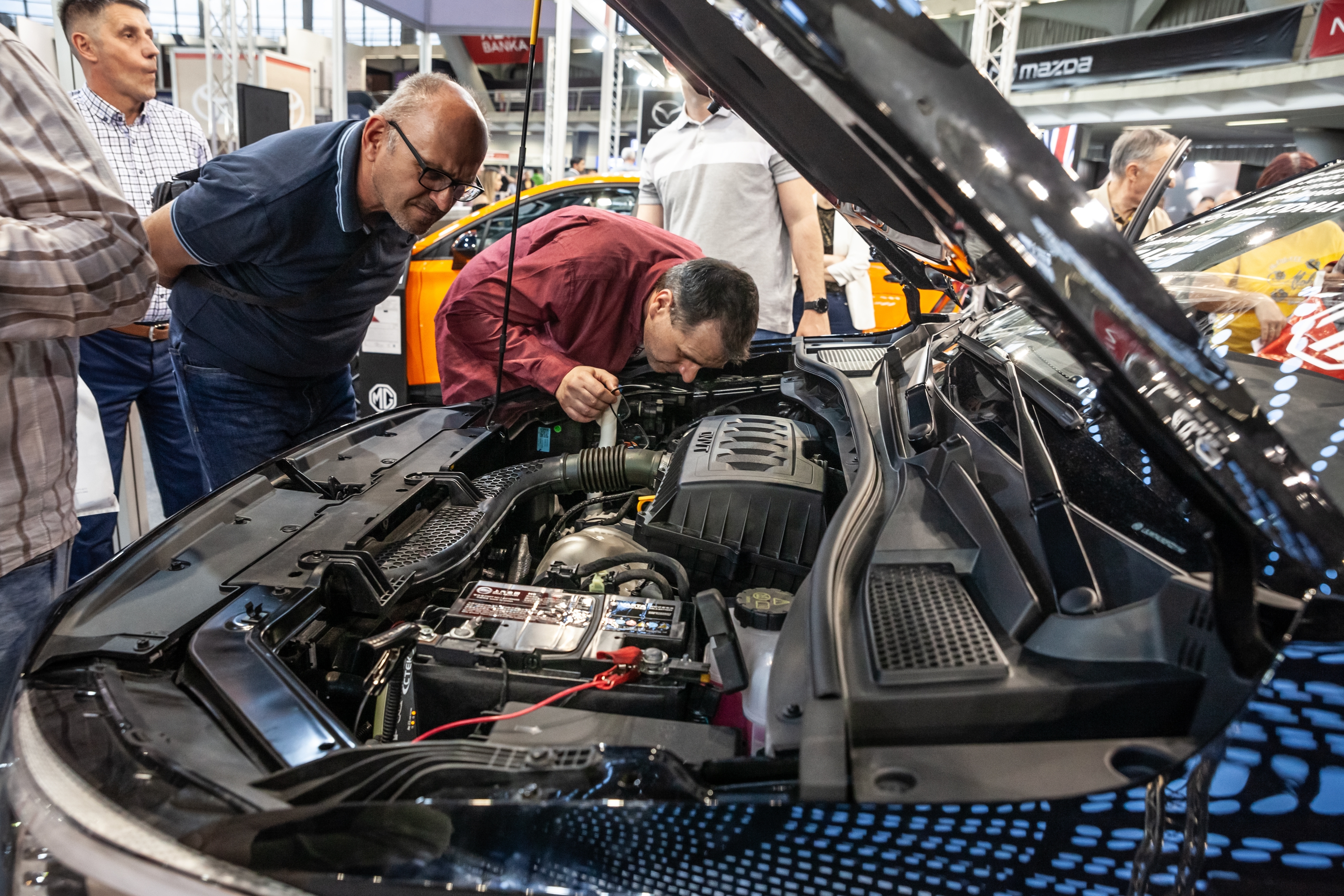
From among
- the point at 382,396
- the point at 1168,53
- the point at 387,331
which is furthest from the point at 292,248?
the point at 1168,53

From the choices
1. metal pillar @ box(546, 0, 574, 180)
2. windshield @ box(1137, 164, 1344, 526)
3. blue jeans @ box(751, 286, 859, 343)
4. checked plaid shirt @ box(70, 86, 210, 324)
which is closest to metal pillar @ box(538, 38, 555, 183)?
metal pillar @ box(546, 0, 574, 180)

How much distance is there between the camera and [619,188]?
4602mm

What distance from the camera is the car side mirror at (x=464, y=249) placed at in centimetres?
402

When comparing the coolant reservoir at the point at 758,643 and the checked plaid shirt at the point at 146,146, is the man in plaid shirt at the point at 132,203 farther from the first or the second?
the coolant reservoir at the point at 758,643

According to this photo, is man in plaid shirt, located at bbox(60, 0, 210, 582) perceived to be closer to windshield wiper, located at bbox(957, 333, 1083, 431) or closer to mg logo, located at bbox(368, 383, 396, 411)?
mg logo, located at bbox(368, 383, 396, 411)

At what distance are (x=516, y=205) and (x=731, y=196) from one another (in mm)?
1497

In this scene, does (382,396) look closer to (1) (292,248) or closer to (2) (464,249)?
(2) (464,249)

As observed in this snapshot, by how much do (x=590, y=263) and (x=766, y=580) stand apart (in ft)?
4.22

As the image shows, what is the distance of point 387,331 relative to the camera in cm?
403

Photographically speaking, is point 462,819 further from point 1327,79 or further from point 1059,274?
point 1327,79

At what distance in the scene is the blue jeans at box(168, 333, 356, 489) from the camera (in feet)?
6.70

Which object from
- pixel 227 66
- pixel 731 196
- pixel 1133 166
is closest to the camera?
pixel 731 196

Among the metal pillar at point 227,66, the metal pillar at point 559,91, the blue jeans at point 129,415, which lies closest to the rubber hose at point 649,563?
the blue jeans at point 129,415

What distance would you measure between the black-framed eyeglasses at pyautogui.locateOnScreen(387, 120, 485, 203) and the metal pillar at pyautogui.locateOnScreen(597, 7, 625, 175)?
21.7ft
